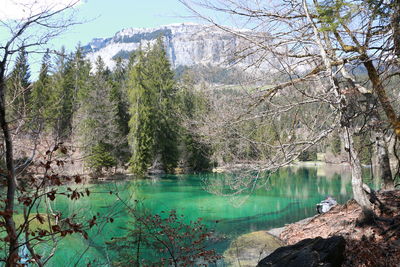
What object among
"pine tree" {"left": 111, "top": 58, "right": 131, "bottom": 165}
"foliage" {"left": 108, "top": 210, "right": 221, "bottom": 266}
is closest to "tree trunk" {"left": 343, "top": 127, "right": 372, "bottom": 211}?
"foliage" {"left": 108, "top": 210, "right": 221, "bottom": 266}

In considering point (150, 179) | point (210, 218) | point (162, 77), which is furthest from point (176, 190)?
point (162, 77)

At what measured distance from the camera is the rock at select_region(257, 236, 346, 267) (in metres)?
3.48

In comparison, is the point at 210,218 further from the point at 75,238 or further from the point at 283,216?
the point at 75,238

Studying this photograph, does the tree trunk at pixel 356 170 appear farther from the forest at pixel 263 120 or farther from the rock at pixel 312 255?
the rock at pixel 312 255

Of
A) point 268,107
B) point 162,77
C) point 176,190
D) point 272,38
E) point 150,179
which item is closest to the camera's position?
point 272,38

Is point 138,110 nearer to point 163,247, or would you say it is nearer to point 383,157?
point 163,247

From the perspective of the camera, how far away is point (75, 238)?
8.95 metres

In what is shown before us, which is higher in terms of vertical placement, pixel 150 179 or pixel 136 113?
pixel 136 113

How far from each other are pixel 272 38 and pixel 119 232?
7102 mm

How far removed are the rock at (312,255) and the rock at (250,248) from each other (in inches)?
90.1

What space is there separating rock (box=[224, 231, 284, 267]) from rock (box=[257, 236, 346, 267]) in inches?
90.1

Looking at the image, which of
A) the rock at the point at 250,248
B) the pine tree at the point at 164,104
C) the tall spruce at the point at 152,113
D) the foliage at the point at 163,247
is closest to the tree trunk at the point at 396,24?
the foliage at the point at 163,247

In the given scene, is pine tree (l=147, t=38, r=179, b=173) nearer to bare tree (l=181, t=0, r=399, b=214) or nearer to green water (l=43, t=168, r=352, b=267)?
green water (l=43, t=168, r=352, b=267)

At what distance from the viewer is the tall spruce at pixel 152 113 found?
26.2 metres
